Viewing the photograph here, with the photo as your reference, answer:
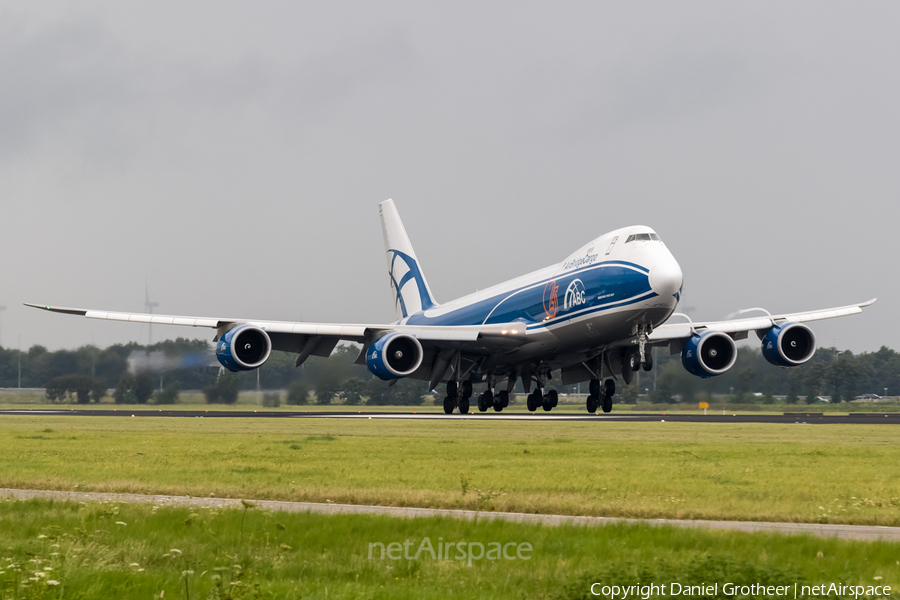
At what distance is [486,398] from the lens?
50906 mm

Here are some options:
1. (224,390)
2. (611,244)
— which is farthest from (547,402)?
(224,390)

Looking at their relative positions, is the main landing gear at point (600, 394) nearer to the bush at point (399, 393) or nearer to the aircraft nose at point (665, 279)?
the aircraft nose at point (665, 279)

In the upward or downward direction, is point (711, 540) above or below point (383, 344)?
below

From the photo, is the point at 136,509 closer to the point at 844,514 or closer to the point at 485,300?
the point at 844,514

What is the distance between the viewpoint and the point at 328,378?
5925 centimetres

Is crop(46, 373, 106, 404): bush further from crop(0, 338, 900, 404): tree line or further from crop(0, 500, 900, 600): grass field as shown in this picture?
crop(0, 500, 900, 600): grass field

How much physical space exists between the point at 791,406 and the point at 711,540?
61.6m

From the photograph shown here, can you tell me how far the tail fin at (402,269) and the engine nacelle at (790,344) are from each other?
20456 mm

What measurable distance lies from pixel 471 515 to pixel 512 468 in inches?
334

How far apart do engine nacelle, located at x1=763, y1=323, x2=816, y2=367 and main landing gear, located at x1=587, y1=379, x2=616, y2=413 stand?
703cm

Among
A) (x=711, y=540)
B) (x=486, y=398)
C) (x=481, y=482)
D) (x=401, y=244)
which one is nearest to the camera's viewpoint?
(x=711, y=540)

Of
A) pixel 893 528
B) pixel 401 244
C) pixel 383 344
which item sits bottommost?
pixel 893 528

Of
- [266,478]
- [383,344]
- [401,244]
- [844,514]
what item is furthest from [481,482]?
[401,244]

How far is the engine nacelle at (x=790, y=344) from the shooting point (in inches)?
1752
